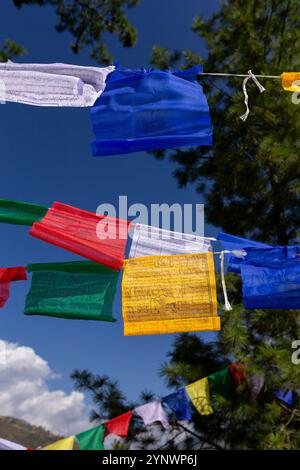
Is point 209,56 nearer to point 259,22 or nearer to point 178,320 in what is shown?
point 259,22

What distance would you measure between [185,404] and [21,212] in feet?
7.42

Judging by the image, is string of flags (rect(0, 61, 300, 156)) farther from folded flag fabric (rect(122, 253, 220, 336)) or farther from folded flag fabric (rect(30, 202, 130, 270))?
folded flag fabric (rect(122, 253, 220, 336))

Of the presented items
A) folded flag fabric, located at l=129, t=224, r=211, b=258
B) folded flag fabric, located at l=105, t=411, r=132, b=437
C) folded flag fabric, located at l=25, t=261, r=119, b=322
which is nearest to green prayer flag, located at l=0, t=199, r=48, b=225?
folded flag fabric, located at l=25, t=261, r=119, b=322

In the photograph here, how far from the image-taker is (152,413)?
12.9 feet

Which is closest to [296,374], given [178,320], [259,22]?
[178,320]

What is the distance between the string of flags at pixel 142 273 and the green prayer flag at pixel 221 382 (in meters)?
0.89

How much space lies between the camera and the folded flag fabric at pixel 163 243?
3.59m

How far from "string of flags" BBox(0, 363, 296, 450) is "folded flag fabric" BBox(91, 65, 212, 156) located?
196 centimetres

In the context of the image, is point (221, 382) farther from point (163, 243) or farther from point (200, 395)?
point (163, 243)

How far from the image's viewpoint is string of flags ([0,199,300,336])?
10.9ft

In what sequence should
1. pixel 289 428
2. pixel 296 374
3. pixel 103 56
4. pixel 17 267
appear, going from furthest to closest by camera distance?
pixel 103 56 < pixel 17 267 < pixel 289 428 < pixel 296 374

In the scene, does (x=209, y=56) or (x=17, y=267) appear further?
(x=209, y=56)

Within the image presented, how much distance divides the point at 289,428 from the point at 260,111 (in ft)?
9.98
